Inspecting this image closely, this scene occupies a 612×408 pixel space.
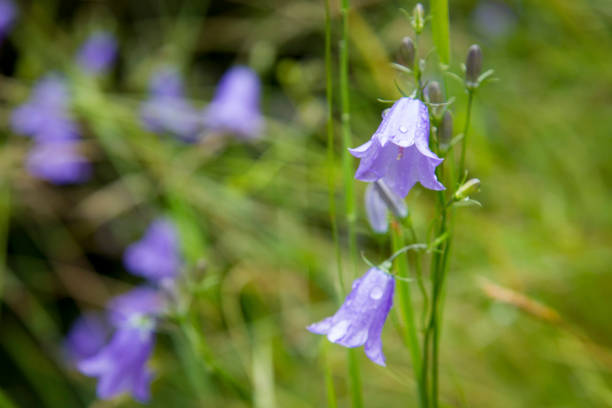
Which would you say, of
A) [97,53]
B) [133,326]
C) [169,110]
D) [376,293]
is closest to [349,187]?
[376,293]

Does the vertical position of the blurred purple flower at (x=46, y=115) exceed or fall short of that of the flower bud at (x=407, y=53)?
it falls short

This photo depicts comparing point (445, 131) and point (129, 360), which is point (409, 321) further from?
point (129, 360)

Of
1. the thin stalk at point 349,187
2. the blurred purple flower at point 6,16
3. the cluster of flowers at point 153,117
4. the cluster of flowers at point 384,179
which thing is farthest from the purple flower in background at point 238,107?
the cluster of flowers at point 384,179

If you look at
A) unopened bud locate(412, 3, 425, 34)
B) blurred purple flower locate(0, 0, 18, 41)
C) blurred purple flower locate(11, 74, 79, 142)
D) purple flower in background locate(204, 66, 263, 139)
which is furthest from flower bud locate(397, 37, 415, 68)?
blurred purple flower locate(0, 0, 18, 41)

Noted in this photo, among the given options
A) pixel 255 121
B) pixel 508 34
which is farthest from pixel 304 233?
pixel 508 34

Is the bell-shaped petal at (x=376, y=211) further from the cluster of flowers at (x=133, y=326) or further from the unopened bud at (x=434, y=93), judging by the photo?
the cluster of flowers at (x=133, y=326)
